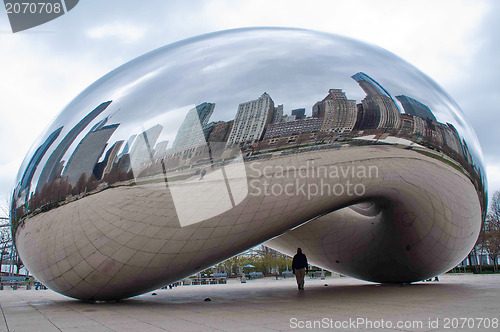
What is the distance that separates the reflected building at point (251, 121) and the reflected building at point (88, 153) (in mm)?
1711

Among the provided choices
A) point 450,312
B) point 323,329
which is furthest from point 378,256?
point 323,329

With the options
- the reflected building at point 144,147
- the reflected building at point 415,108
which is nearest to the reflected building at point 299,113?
the reflected building at point 415,108

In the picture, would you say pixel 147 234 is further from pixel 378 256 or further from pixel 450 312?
pixel 378 256

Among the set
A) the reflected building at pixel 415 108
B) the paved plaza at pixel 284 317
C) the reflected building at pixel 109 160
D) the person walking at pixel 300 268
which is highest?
the reflected building at pixel 415 108

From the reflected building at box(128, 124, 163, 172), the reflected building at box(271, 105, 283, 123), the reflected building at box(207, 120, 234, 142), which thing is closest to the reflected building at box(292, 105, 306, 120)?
the reflected building at box(271, 105, 283, 123)

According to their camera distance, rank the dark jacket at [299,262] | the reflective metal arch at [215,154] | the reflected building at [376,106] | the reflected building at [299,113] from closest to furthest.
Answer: the reflective metal arch at [215,154] → the reflected building at [299,113] → the reflected building at [376,106] → the dark jacket at [299,262]

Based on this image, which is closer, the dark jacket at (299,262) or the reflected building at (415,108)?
the reflected building at (415,108)

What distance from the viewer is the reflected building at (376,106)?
638 cm

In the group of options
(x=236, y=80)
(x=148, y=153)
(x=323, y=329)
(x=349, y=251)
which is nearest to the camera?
(x=323, y=329)

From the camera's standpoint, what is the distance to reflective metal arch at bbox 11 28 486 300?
571 cm

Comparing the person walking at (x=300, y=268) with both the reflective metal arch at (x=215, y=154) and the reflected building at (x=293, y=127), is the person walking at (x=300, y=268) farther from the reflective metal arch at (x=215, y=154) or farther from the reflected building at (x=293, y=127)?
the reflected building at (x=293, y=127)

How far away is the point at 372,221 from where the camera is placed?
9156 mm

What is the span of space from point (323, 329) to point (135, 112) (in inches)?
150

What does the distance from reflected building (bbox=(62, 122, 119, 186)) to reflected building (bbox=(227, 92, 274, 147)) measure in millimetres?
1711
